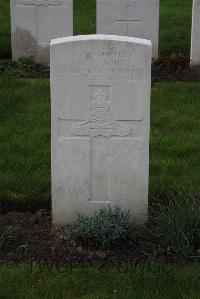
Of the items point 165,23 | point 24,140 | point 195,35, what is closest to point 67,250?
point 24,140

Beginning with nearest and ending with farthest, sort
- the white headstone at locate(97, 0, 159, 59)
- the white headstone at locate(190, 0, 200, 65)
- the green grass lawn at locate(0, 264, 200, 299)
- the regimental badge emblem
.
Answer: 1. the green grass lawn at locate(0, 264, 200, 299)
2. the regimental badge emblem
3. the white headstone at locate(190, 0, 200, 65)
4. the white headstone at locate(97, 0, 159, 59)

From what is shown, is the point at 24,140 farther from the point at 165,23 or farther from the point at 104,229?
the point at 165,23

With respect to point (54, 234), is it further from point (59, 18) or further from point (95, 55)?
point (59, 18)

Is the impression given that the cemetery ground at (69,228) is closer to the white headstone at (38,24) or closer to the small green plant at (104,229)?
the small green plant at (104,229)

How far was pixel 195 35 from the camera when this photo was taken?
404 inches

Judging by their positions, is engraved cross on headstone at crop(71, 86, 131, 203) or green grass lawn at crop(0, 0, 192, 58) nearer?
engraved cross on headstone at crop(71, 86, 131, 203)

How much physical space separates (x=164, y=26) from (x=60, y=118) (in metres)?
7.94

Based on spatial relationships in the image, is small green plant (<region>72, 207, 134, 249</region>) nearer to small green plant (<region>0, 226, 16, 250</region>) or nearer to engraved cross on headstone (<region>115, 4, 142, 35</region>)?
small green plant (<region>0, 226, 16, 250</region>)

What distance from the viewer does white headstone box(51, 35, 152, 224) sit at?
5.24 metres

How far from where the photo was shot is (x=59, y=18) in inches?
415

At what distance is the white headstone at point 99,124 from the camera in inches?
206

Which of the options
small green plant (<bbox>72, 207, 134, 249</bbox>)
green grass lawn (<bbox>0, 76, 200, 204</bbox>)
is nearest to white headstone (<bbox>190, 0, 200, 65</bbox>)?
green grass lawn (<bbox>0, 76, 200, 204</bbox>)

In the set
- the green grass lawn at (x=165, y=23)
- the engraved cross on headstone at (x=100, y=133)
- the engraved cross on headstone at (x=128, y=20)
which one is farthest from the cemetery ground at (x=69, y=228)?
the green grass lawn at (x=165, y=23)

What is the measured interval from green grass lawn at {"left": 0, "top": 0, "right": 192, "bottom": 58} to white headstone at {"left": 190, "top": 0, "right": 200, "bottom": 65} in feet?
3.00
